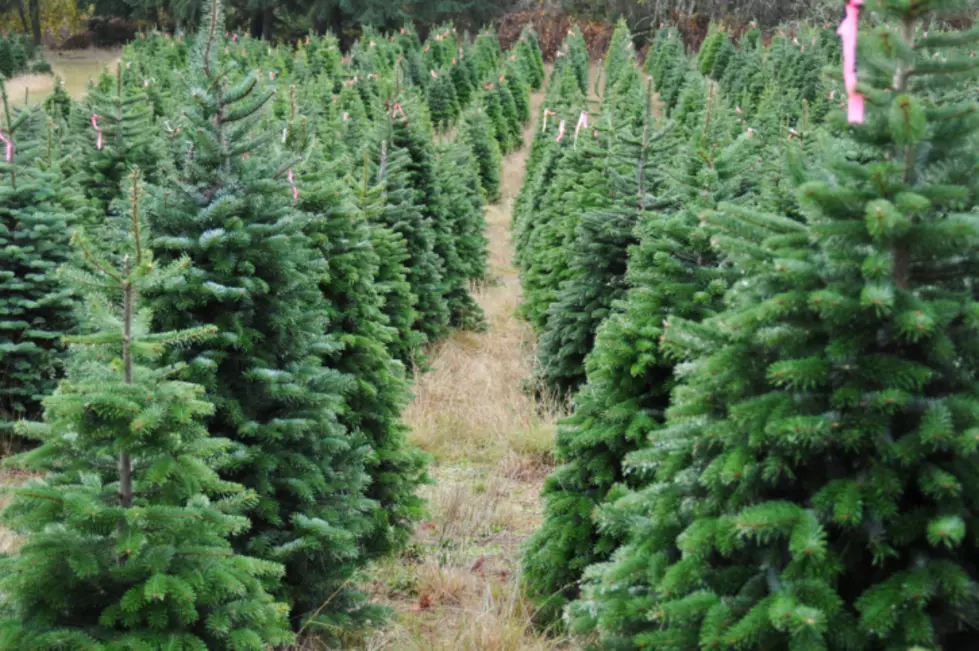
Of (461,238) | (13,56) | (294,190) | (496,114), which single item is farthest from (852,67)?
(13,56)

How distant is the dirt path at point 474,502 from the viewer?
484 cm

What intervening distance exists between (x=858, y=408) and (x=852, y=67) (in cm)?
98

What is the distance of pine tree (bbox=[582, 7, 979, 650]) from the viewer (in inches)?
96.3

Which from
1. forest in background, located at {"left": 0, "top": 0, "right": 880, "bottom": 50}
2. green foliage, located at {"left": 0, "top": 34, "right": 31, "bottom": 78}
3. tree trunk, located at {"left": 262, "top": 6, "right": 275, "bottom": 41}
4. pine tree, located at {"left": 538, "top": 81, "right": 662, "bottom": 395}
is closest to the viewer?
pine tree, located at {"left": 538, "top": 81, "right": 662, "bottom": 395}

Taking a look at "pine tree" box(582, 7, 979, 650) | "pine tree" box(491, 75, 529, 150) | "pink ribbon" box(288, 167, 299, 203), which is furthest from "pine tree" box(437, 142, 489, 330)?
"pine tree" box(491, 75, 529, 150)

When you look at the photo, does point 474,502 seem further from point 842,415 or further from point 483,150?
point 483,150

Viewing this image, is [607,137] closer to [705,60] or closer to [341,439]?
[341,439]

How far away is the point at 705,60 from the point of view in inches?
1375

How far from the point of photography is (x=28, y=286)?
24.3 ft

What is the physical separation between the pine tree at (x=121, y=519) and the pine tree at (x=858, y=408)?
156 centimetres

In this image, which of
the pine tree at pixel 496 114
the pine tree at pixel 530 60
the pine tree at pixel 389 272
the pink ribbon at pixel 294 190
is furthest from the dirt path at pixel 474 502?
the pine tree at pixel 530 60

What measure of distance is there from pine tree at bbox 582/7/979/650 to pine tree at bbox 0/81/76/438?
238 inches

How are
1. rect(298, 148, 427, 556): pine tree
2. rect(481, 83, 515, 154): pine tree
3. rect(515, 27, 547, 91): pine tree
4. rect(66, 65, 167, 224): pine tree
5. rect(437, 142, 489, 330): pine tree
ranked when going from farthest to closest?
rect(515, 27, 547, 91): pine tree, rect(481, 83, 515, 154): pine tree, rect(437, 142, 489, 330): pine tree, rect(66, 65, 167, 224): pine tree, rect(298, 148, 427, 556): pine tree

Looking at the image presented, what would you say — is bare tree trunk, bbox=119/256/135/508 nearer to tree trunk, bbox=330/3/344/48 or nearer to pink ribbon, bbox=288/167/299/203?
pink ribbon, bbox=288/167/299/203
